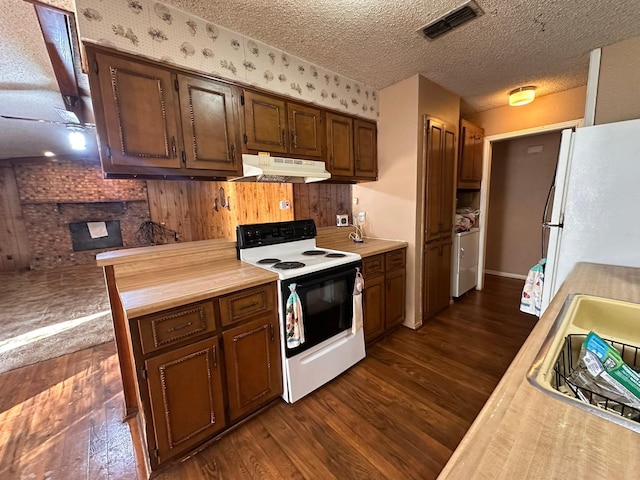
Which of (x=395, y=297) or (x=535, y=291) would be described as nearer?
(x=535, y=291)

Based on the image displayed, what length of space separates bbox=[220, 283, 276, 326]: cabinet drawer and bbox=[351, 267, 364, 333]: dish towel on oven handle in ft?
2.23

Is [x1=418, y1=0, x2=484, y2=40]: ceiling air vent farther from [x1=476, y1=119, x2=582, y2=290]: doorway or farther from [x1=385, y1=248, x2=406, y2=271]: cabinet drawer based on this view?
[x1=476, y1=119, x2=582, y2=290]: doorway

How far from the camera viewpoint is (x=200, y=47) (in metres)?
1.67

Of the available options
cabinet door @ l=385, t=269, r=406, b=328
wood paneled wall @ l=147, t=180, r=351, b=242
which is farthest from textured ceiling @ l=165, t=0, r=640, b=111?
cabinet door @ l=385, t=269, r=406, b=328

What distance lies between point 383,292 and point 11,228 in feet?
25.7

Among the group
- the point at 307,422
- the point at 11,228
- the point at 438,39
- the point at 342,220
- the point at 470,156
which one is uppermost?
the point at 438,39

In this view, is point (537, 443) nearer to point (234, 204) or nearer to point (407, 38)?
point (407, 38)

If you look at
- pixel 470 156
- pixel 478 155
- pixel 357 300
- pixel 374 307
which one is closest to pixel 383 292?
pixel 374 307

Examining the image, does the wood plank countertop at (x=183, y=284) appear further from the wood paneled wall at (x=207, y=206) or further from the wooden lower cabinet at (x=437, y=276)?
the wood paneled wall at (x=207, y=206)

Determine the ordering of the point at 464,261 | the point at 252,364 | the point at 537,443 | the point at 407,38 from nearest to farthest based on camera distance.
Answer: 1. the point at 537,443
2. the point at 252,364
3. the point at 407,38
4. the point at 464,261

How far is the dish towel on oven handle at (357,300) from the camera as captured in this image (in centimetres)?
205

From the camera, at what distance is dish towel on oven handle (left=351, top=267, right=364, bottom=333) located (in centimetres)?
205

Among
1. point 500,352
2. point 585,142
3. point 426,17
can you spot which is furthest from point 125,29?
point 500,352

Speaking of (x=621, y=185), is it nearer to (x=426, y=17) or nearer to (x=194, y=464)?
(x=426, y=17)
